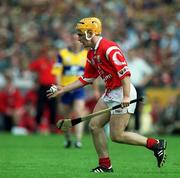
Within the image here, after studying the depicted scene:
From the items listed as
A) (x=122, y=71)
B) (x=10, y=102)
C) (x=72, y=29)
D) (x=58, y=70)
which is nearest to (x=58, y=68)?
(x=58, y=70)

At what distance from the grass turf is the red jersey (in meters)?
1.16

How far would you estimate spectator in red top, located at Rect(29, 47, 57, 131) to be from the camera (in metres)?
22.1

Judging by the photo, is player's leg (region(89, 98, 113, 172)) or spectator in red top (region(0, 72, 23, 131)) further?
spectator in red top (region(0, 72, 23, 131))

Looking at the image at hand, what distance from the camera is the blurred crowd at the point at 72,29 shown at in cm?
2342

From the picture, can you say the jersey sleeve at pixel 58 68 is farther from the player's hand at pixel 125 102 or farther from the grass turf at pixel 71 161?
the player's hand at pixel 125 102

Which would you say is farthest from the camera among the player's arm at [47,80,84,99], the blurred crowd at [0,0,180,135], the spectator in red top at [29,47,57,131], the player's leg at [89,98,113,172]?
the blurred crowd at [0,0,180,135]

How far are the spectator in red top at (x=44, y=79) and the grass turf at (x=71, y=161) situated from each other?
4.83 metres

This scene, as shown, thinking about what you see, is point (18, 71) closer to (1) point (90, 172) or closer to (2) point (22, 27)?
(2) point (22, 27)

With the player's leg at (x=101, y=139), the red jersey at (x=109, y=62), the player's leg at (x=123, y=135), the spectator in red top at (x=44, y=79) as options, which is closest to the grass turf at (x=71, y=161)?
the player's leg at (x=101, y=139)

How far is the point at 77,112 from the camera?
54.9 feet

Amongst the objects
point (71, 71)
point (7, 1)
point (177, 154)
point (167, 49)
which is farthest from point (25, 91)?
point (177, 154)

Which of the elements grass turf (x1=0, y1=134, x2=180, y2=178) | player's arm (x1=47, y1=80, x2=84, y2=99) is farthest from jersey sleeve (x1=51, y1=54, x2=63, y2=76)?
player's arm (x1=47, y1=80, x2=84, y2=99)

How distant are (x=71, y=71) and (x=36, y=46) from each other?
23.0ft

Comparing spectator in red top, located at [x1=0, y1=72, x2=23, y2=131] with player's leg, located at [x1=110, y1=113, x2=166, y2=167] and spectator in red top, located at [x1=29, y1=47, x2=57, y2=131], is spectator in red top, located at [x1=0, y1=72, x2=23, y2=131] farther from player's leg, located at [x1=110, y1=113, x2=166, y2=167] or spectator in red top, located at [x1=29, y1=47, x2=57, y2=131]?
player's leg, located at [x1=110, y1=113, x2=166, y2=167]
